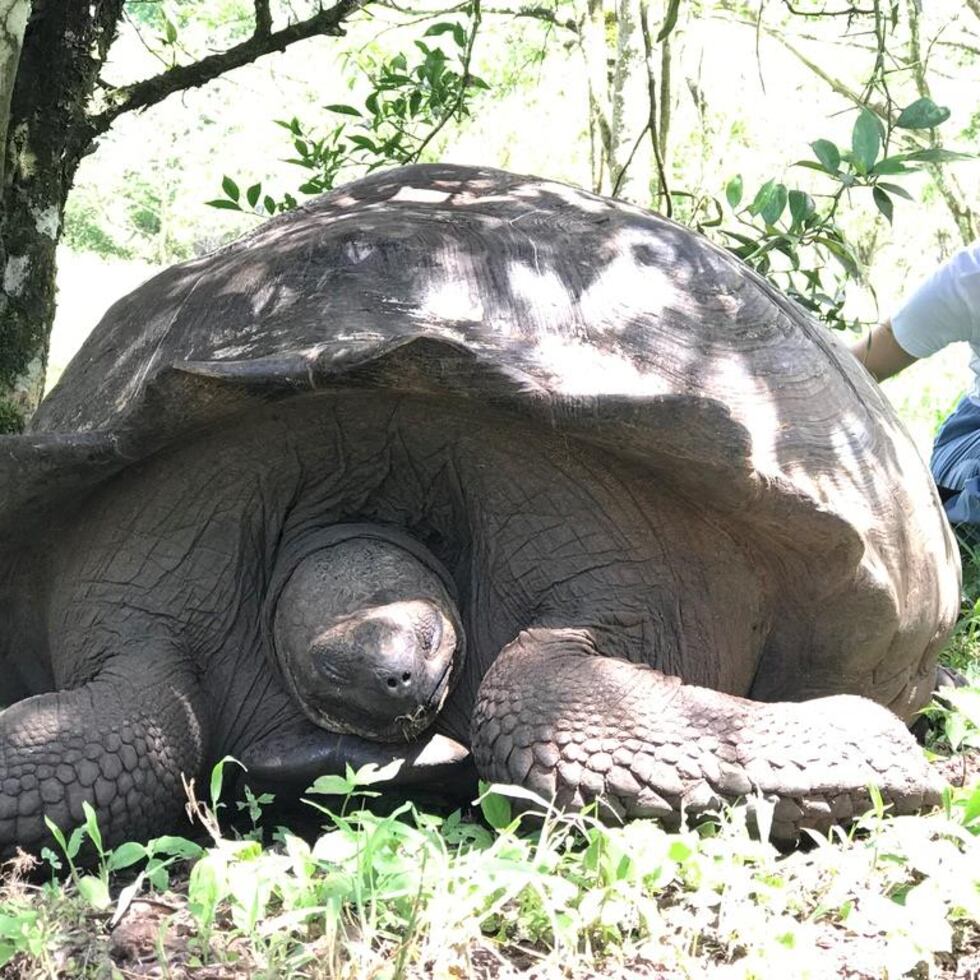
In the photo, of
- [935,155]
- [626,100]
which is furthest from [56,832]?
[626,100]

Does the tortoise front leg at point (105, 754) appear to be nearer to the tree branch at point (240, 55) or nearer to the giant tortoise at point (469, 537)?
the giant tortoise at point (469, 537)

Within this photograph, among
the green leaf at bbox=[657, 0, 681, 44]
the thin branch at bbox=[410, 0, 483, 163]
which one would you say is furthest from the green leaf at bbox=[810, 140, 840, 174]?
the thin branch at bbox=[410, 0, 483, 163]

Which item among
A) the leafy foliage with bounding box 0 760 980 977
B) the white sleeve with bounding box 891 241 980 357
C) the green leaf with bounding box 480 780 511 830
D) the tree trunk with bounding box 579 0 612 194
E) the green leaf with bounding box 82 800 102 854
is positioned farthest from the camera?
the tree trunk with bounding box 579 0 612 194

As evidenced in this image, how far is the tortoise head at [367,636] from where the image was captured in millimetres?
2508

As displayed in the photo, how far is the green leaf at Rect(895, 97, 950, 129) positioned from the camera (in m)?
3.96

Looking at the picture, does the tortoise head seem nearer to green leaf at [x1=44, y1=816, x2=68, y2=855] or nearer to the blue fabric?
green leaf at [x1=44, y1=816, x2=68, y2=855]

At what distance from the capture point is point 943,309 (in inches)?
180

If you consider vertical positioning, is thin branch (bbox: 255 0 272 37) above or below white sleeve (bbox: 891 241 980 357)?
above

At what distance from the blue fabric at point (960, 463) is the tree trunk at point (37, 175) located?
3068mm

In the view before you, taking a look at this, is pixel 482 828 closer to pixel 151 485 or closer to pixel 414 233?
pixel 151 485

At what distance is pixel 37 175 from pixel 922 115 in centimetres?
261

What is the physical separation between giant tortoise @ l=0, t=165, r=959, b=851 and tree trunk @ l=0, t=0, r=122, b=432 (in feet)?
4.08

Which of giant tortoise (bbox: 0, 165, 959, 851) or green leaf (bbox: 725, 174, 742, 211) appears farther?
green leaf (bbox: 725, 174, 742, 211)

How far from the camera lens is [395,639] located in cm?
252
